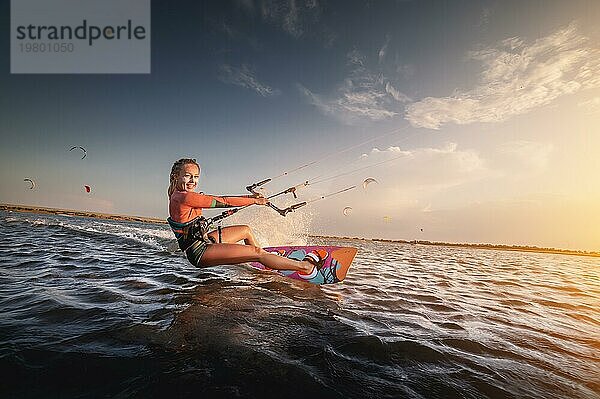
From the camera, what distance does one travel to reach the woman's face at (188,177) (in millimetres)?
6023

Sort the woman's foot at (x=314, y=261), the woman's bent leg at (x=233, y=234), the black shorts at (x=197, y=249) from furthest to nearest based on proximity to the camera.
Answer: the woman's foot at (x=314, y=261)
the woman's bent leg at (x=233, y=234)
the black shorts at (x=197, y=249)

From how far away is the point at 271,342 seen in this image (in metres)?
3.51

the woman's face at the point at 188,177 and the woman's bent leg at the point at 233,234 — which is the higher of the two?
the woman's face at the point at 188,177

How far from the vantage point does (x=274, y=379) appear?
266cm

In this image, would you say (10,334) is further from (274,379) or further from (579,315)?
(579,315)

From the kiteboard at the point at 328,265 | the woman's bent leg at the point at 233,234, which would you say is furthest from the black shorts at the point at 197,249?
the kiteboard at the point at 328,265

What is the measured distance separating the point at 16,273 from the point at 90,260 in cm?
263

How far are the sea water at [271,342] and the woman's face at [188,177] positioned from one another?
7.29ft

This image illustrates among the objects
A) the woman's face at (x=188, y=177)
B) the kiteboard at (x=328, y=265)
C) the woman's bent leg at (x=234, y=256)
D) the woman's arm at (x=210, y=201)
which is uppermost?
the woman's face at (x=188, y=177)

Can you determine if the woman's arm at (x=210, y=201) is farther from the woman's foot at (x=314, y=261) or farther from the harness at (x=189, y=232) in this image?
the woman's foot at (x=314, y=261)

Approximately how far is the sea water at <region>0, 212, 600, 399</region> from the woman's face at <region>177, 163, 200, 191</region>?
2.22 metres

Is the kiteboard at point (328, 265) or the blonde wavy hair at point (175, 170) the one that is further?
the kiteboard at point (328, 265)

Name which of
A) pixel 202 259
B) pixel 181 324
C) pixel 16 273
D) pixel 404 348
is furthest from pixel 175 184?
pixel 404 348

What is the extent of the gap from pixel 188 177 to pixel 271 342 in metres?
3.99
